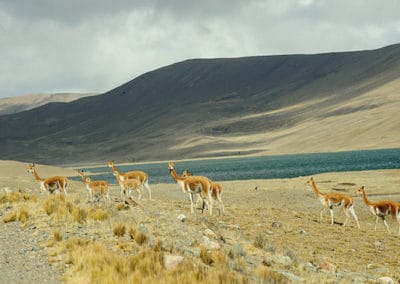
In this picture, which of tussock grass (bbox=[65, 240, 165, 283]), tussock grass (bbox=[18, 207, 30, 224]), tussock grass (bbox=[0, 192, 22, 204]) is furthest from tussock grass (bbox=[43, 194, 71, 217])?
tussock grass (bbox=[65, 240, 165, 283])

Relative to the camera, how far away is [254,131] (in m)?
188

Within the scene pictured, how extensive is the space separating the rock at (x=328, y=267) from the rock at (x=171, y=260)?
4.28m

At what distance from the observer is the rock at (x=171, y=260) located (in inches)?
394

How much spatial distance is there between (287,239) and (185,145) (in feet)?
561

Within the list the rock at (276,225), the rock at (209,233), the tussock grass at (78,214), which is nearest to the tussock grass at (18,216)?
the tussock grass at (78,214)

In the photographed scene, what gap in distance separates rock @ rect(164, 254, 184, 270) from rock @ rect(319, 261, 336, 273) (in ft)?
14.0

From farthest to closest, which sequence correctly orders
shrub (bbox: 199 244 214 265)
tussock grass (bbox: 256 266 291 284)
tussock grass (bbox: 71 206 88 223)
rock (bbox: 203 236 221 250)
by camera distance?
tussock grass (bbox: 71 206 88 223), rock (bbox: 203 236 221 250), shrub (bbox: 199 244 214 265), tussock grass (bbox: 256 266 291 284)

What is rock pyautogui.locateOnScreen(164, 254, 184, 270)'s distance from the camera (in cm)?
1001

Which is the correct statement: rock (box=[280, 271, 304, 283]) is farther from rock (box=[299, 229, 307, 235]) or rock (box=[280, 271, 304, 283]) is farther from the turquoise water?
the turquoise water

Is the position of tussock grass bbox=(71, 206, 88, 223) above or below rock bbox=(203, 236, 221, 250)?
above

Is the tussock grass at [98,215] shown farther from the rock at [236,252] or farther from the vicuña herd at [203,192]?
the rock at [236,252]

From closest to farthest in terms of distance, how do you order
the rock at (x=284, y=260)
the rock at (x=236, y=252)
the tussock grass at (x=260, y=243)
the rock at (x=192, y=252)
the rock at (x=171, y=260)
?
the rock at (x=171, y=260), the rock at (x=192, y=252), the rock at (x=236, y=252), the rock at (x=284, y=260), the tussock grass at (x=260, y=243)

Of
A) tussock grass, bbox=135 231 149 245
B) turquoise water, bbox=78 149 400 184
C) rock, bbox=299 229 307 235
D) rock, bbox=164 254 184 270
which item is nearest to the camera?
rock, bbox=164 254 184 270

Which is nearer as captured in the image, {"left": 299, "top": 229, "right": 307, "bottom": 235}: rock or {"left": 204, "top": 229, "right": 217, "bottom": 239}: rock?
{"left": 204, "top": 229, "right": 217, "bottom": 239}: rock
